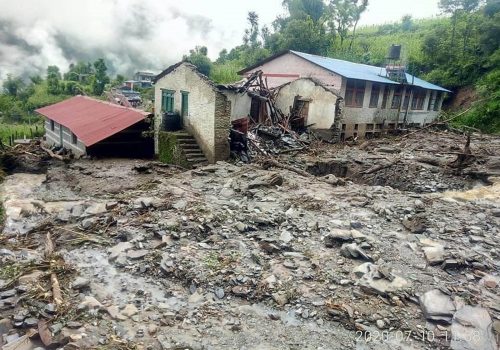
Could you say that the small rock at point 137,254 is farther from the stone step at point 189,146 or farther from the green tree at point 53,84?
the green tree at point 53,84

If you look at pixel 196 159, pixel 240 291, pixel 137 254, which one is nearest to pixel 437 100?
pixel 196 159

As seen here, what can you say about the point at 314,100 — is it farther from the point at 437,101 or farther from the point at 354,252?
the point at 354,252

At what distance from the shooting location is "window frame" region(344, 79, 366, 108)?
66.9 feet

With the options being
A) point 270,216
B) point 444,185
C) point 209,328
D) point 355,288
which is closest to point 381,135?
point 444,185

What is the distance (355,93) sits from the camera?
2084 centimetres

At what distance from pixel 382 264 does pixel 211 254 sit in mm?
3044

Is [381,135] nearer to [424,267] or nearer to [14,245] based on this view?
[424,267]

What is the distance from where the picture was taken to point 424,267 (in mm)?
6598

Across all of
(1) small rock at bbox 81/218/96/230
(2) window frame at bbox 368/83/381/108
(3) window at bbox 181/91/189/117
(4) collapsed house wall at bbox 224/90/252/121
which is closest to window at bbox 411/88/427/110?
(2) window frame at bbox 368/83/381/108

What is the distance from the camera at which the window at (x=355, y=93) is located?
2045 centimetres

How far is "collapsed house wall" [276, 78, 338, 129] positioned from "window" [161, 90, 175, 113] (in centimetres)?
→ 717

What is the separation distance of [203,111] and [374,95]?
12.3 meters

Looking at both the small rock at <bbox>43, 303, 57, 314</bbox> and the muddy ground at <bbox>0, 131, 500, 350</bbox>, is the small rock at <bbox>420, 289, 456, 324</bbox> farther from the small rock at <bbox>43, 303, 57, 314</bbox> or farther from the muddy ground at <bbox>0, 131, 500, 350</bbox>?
the small rock at <bbox>43, 303, 57, 314</bbox>

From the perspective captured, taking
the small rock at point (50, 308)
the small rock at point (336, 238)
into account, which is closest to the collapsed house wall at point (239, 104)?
the small rock at point (336, 238)
